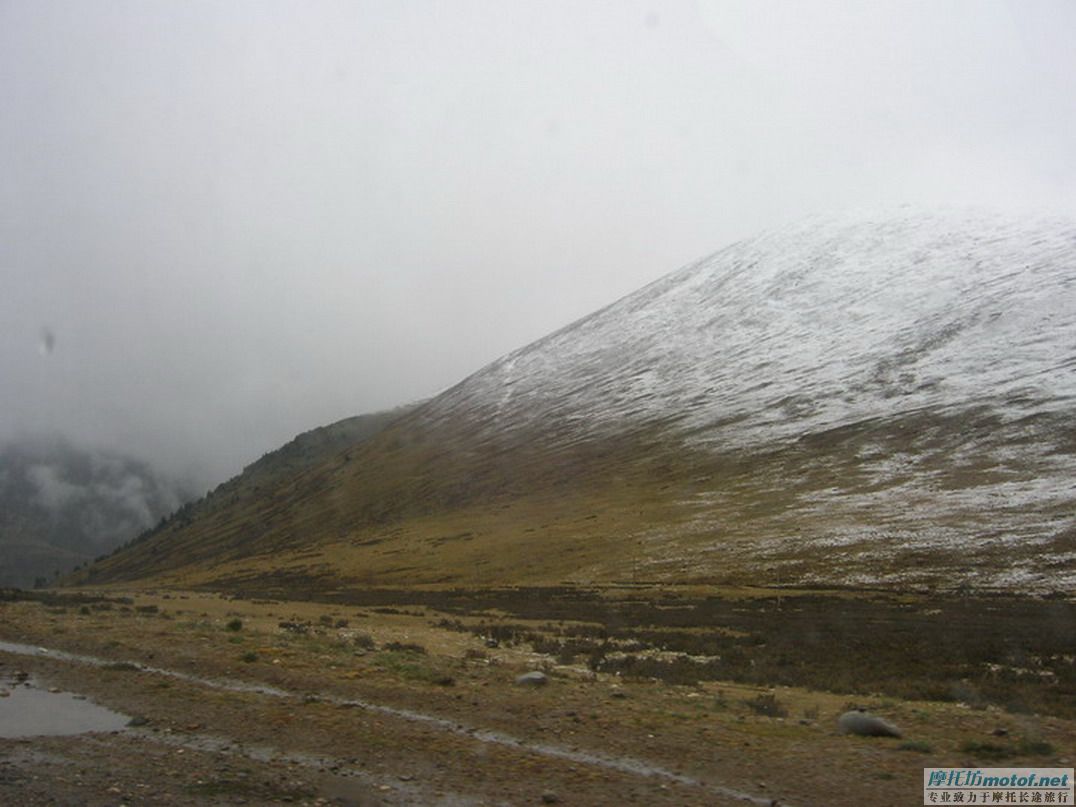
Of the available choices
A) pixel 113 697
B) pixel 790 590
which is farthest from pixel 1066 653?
pixel 790 590

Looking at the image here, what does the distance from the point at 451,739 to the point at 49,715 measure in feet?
23.8

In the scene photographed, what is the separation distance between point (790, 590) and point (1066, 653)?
31878mm

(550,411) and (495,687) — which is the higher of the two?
(550,411)

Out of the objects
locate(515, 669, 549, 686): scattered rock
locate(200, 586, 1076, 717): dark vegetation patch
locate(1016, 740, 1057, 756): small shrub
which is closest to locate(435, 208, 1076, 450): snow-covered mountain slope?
locate(200, 586, 1076, 717): dark vegetation patch

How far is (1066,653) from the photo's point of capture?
25.6 meters

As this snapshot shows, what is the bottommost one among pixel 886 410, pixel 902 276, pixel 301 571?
pixel 301 571

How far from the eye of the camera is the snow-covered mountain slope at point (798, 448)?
6962 centimetres

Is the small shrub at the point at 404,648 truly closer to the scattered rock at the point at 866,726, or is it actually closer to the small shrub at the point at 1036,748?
the scattered rock at the point at 866,726

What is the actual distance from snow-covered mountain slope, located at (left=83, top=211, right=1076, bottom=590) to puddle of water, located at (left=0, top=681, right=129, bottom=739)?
53.5 meters

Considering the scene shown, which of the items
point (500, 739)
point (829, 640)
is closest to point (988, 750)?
point (500, 739)

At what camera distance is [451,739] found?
1246 cm

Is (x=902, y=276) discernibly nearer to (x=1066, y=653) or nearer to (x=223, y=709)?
(x=1066, y=653)
